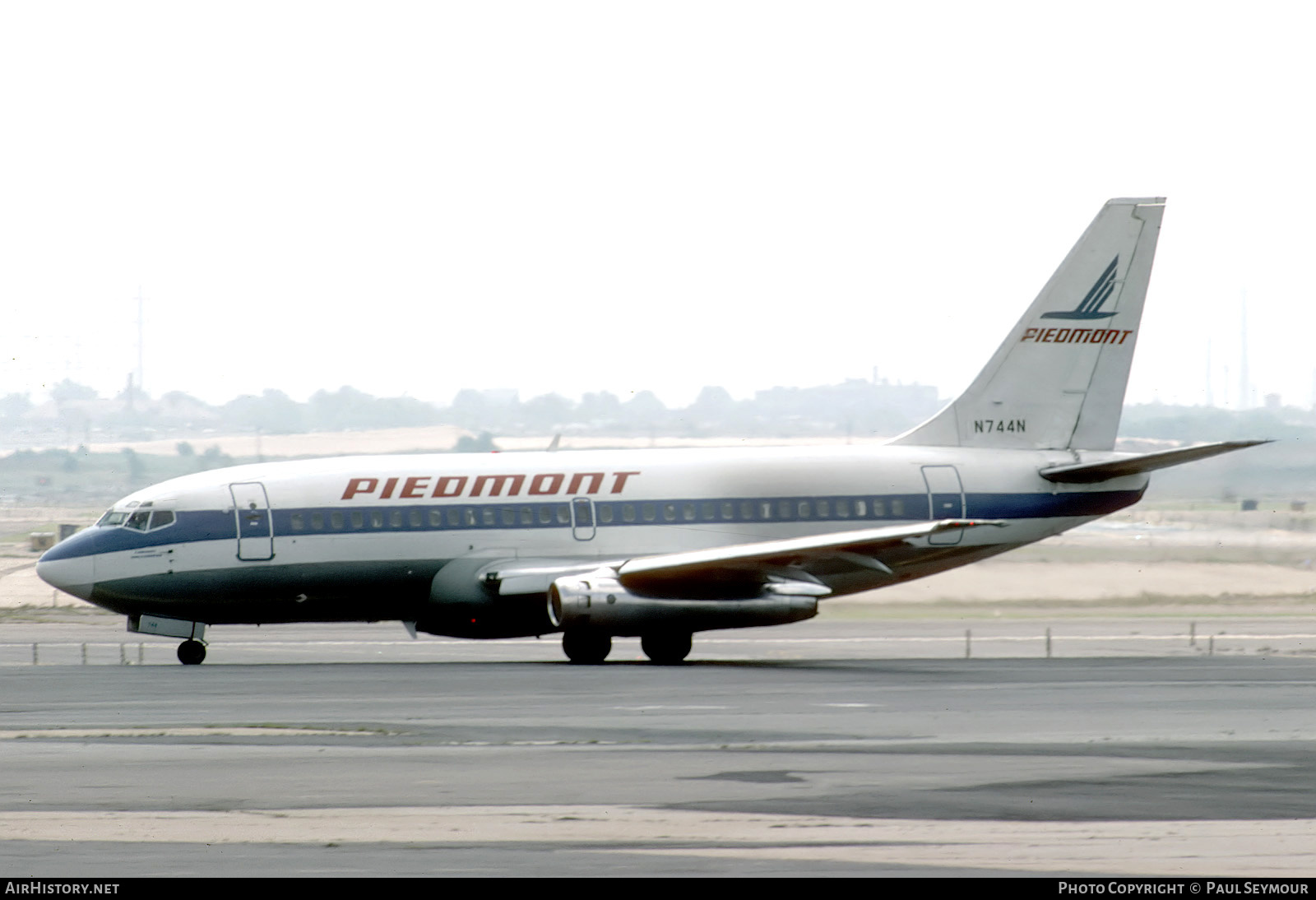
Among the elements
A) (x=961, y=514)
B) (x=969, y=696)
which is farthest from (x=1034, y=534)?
(x=969, y=696)

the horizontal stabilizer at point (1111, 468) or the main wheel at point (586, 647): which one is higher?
the horizontal stabilizer at point (1111, 468)

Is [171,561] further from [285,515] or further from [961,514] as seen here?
[961,514]

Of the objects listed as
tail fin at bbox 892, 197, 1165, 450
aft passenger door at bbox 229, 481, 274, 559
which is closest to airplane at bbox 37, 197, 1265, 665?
aft passenger door at bbox 229, 481, 274, 559

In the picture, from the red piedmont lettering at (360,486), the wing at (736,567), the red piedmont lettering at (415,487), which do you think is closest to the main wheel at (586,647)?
the wing at (736,567)

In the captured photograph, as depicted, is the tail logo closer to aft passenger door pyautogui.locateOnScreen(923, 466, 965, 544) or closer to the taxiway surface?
aft passenger door pyautogui.locateOnScreen(923, 466, 965, 544)

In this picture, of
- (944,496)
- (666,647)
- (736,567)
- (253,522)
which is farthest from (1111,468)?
Result: (253,522)

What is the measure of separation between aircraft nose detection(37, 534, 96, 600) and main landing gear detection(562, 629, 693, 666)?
951 cm

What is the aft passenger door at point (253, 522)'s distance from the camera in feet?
124

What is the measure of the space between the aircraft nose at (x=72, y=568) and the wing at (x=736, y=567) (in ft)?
25.8

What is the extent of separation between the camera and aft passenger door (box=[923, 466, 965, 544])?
4059 centimetres

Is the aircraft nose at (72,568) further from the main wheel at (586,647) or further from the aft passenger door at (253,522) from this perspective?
the main wheel at (586,647)

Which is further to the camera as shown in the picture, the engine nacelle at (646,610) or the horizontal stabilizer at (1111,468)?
the horizontal stabilizer at (1111,468)

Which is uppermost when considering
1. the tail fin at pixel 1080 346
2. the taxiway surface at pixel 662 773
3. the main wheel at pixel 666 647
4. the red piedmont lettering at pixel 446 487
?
the tail fin at pixel 1080 346

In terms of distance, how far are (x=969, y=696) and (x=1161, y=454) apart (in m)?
13.7
